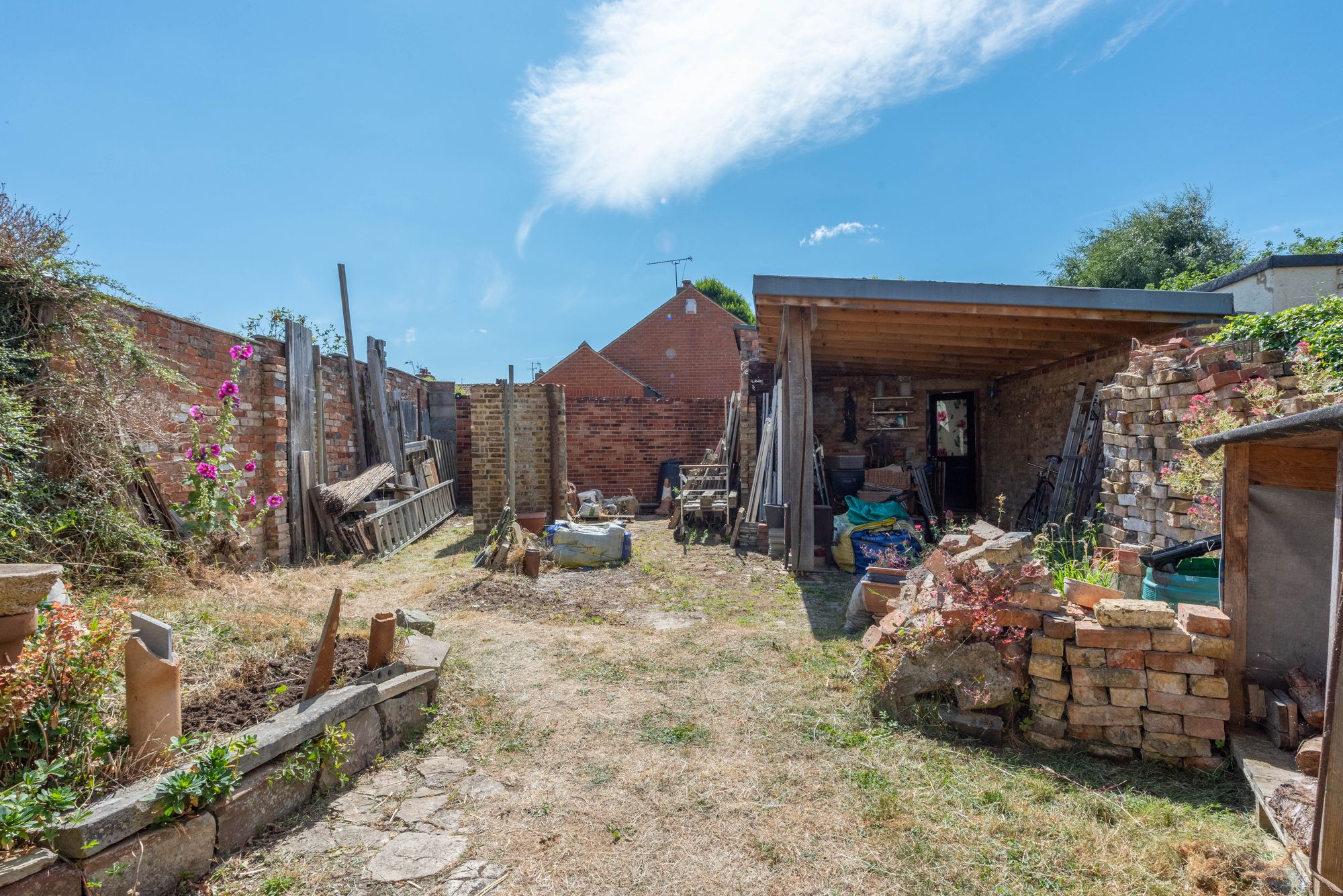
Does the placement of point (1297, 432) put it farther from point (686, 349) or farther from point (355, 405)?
point (686, 349)

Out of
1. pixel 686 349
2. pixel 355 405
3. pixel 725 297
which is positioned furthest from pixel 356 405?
pixel 725 297

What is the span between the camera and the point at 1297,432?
194cm

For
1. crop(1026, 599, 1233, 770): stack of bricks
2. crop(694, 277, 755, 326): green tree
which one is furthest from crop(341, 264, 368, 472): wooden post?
crop(694, 277, 755, 326): green tree

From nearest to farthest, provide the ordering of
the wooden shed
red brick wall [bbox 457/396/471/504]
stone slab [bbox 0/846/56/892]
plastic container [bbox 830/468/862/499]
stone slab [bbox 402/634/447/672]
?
stone slab [bbox 0/846/56/892], the wooden shed, stone slab [bbox 402/634/447/672], plastic container [bbox 830/468/862/499], red brick wall [bbox 457/396/471/504]

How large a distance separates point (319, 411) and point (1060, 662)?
26.2 ft

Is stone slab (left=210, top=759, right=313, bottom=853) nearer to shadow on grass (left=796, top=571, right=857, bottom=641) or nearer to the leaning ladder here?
shadow on grass (left=796, top=571, right=857, bottom=641)

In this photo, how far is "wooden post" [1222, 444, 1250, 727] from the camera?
278 cm

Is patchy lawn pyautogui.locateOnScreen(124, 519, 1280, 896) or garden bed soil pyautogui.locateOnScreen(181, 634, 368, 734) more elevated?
garden bed soil pyautogui.locateOnScreen(181, 634, 368, 734)

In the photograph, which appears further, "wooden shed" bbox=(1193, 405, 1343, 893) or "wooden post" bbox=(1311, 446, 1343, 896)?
"wooden shed" bbox=(1193, 405, 1343, 893)

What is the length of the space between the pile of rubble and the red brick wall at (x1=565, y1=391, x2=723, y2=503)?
9434 mm

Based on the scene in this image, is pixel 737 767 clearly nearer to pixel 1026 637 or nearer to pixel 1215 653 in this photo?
pixel 1026 637

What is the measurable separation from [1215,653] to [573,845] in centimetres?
291

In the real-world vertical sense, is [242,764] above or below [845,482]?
below

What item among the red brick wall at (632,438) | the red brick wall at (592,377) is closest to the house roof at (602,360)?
the red brick wall at (592,377)
